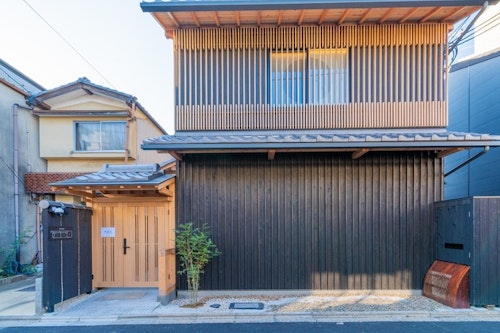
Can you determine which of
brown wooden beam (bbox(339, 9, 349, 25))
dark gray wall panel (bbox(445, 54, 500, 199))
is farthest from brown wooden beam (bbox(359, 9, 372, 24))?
dark gray wall panel (bbox(445, 54, 500, 199))

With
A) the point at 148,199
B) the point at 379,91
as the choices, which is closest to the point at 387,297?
the point at 379,91

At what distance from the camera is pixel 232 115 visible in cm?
722

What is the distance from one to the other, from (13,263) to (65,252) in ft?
14.4

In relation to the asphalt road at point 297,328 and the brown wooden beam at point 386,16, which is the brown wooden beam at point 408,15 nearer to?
the brown wooden beam at point 386,16

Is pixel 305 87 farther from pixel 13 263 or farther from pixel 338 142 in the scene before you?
pixel 13 263

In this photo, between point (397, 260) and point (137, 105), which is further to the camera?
point (137, 105)

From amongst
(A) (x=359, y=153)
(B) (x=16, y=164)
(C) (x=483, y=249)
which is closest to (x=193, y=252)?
(A) (x=359, y=153)

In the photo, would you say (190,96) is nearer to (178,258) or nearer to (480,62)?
(178,258)

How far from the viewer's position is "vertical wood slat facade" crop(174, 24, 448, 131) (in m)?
7.09

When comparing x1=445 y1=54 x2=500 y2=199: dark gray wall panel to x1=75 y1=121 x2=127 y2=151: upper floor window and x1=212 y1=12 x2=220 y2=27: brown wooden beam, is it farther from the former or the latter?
x1=75 y1=121 x2=127 y2=151: upper floor window

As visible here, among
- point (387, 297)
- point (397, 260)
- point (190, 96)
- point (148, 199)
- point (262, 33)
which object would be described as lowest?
point (387, 297)

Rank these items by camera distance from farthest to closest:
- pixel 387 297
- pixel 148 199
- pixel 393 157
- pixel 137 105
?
pixel 137 105 < pixel 148 199 < pixel 393 157 < pixel 387 297

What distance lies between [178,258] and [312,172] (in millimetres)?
3848

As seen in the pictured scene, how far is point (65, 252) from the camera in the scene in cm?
625
